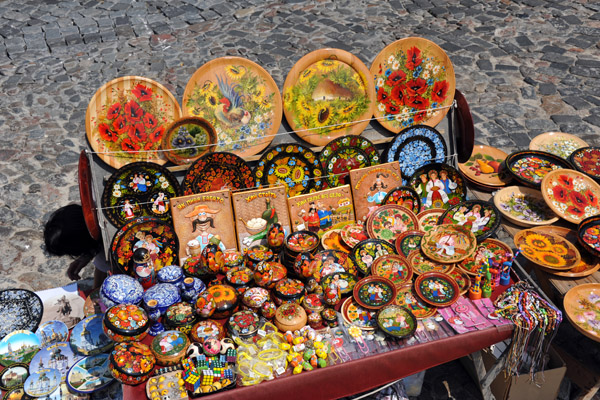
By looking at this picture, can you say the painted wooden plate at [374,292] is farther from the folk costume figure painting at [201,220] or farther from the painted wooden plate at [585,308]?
the painted wooden plate at [585,308]

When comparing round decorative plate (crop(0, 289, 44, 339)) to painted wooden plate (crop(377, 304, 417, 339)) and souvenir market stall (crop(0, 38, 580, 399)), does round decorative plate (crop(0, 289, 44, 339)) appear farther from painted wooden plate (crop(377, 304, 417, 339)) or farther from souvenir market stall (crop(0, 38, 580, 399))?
painted wooden plate (crop(377, 304, 417, 339))

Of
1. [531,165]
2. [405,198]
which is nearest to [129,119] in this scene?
[405,198]

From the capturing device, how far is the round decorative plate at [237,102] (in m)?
3.96

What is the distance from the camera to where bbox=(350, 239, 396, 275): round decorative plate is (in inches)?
152

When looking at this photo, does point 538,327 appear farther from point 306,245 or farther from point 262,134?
point 262,134

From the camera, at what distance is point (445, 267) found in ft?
12.3

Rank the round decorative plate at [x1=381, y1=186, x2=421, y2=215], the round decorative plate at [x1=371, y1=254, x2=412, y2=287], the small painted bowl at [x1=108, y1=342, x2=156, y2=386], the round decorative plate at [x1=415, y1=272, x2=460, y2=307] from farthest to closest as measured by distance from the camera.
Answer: the round decorative plate at [x1=381, y1=186, x2=421, y2=215], the round decorative plate at [x1=371, y1=254, x2=412, y2=287], the round decorative plate at [x1=415, y1=272, x2=460, y2=307], the small painted bowl at [x1=108, y1=342, x2=156, y2=386]

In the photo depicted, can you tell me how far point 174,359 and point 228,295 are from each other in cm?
52

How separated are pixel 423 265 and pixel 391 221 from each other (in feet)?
1.59

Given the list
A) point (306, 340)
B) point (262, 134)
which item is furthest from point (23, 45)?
point (306, 340)

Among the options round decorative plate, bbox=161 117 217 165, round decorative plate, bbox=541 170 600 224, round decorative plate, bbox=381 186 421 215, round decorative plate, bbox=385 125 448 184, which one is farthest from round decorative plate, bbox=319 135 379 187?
round decorative plate, bbox=541 170 600 224

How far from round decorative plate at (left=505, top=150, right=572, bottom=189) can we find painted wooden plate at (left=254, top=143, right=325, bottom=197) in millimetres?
1741

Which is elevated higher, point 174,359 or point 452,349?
point 174,359

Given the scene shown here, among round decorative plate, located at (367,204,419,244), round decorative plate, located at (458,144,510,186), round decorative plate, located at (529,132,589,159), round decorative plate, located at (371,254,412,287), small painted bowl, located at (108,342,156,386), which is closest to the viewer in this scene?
small painted bowl, located at (108,342,156,386)
